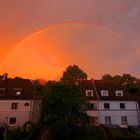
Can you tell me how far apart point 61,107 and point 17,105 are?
16.2m

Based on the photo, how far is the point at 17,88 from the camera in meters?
47.8

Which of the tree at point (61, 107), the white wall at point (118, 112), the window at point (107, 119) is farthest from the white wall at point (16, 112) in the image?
the window at point (107, 119)

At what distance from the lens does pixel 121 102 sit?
48188mm

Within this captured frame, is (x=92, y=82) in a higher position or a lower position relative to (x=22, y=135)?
higher

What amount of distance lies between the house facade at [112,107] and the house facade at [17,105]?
42.6 feet

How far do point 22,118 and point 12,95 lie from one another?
6.04m

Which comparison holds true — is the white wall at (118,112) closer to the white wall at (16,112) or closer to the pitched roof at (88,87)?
the pitched roof at (88,87)

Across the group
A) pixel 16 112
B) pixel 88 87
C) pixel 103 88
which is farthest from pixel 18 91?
pixel 103 88

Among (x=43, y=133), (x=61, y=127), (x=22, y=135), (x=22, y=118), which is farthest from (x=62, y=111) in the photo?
(x=22, y=118)

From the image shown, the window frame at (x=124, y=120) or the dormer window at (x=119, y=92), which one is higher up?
the dormer window at (x=119, y=92)

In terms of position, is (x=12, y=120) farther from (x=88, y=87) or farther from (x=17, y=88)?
(x=88, y=87)

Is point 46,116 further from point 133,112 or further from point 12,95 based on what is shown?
point 133,112

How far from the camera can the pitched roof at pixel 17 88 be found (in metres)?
45.4

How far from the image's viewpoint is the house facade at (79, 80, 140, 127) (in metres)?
46.4
